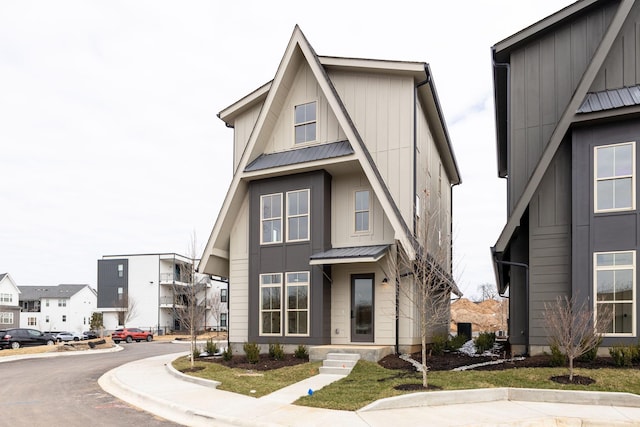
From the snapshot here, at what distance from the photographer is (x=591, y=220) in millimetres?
13195

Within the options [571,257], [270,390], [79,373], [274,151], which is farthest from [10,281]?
[571,257]

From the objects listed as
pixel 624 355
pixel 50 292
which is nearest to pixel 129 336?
pixel 50 292

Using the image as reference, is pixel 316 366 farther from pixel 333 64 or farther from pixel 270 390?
pixel 333 64

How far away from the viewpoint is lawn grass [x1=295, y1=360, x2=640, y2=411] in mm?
10367

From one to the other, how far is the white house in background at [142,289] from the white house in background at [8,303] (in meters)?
12.8

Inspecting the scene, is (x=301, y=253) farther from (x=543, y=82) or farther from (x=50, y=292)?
(x=50, y=292)

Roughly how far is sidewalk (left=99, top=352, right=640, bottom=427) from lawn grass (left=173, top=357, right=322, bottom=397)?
0.55 meters

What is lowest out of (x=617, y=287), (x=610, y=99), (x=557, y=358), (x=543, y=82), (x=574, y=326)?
(x=557, y=358)

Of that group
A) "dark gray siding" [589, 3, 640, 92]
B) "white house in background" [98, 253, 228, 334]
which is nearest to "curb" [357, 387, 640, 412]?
"dark gray siding" [589, 3, 640, 92]

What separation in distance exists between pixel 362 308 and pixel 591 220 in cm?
753

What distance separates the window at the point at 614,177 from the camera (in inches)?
511

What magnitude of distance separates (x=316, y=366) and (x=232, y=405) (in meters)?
4.57

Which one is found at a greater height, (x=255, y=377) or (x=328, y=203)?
(x=328, y=203)

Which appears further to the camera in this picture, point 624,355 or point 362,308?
point 362,308
